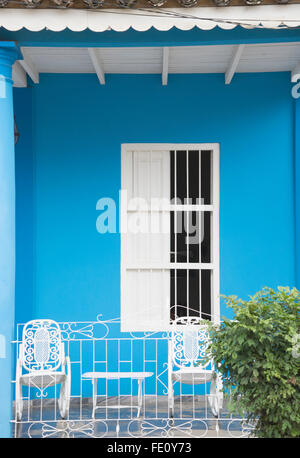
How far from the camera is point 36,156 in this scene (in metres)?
7.52

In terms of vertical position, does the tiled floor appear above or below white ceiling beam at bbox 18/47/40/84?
below

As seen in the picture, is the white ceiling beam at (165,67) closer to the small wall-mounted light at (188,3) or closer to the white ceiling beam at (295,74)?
the small wall-mounted light at (188,3)

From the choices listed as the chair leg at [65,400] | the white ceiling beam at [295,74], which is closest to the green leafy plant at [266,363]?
the chair leg at [65,400]

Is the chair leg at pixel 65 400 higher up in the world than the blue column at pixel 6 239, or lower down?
lower down

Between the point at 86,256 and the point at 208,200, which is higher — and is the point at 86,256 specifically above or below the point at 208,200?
below

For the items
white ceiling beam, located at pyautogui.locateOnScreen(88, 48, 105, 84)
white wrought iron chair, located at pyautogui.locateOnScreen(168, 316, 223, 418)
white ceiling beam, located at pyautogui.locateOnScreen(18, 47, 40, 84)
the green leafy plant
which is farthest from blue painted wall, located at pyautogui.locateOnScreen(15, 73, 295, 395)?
the green leafy plant

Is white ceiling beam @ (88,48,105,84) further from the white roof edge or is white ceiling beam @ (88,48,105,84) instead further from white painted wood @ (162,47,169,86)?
the white roof edge

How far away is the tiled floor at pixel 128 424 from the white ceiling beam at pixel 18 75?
12.2 feet

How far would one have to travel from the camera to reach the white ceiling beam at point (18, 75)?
692 centimetres

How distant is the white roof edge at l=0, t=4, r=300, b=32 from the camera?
16.9ft

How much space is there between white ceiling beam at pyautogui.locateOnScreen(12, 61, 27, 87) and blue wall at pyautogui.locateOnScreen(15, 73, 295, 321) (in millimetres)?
176
